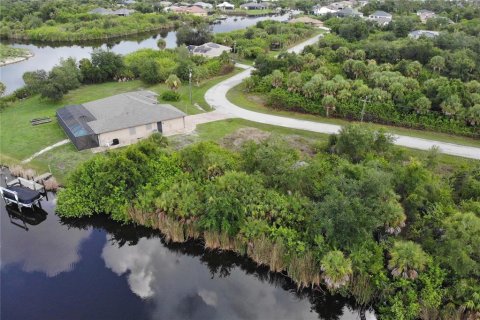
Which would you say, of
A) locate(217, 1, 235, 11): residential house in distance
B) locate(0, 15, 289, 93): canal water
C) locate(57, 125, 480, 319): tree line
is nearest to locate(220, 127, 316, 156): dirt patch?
locate(57, 125, 480, 319): tree line

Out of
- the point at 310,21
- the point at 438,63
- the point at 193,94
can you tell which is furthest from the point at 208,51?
the point at 310,21

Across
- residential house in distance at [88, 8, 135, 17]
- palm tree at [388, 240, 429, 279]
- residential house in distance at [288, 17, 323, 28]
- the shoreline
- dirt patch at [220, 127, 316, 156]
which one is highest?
residential house in distance at [88, 8, 135, 17]

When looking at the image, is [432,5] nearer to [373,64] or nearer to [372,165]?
[373,64]

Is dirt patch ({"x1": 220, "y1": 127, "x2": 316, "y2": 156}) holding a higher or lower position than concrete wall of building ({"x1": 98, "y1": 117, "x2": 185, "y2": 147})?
lower

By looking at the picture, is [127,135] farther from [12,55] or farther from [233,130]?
[12,55]

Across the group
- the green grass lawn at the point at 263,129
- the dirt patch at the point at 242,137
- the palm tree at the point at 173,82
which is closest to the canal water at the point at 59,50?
the palm tree at the point at 173,82

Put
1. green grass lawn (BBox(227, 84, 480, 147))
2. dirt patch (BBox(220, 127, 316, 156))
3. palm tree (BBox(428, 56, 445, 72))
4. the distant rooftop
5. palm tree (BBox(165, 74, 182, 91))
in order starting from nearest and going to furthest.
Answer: dirt patch (BBox(220, 127, 316, 156)) < green grass lawn (BBox(227, 84, 480, 147)) < palm tree (BBox(165, 74, 182, 91)) < palm tree (BBox(428, 56, 445, 72)) < the distant rooftop

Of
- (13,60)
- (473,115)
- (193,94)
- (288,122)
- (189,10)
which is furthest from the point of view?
(189,10)

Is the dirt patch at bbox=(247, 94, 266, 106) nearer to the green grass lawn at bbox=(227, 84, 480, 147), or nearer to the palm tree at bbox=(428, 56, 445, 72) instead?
the green grass lawn at bbox=(227, 84, 480, 147)

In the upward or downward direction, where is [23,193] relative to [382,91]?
downward
